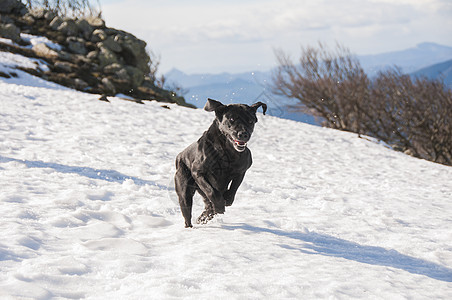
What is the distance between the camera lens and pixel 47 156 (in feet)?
28.6

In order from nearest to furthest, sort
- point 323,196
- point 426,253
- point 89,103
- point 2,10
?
point 426,253 → point 323,196 → point 89,103 → point 2,10

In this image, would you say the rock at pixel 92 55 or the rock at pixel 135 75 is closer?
the rock at pixel 135 75

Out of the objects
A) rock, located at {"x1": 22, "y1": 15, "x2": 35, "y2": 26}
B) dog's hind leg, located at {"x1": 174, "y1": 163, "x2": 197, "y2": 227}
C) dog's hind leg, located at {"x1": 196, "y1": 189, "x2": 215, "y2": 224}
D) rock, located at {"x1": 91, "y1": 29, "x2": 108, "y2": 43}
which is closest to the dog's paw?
dog's hind leg, located at {"x1": 196, "y1": 189, "x2": 215, "y2": 224}

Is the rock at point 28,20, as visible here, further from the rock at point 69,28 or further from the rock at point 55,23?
the rock at point 69,28

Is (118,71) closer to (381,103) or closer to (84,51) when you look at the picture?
(84,51)

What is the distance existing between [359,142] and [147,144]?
10639mm

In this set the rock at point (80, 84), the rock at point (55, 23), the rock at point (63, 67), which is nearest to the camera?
the rock at point (80, 84)

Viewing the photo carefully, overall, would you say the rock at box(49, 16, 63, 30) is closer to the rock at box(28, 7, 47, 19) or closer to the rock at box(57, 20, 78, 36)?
the rock at box(57, 20, 78, 36)

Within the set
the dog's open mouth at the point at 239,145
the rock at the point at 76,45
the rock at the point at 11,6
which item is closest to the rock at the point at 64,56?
the rock at the point at 76,45

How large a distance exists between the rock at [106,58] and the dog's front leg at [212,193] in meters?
28.7

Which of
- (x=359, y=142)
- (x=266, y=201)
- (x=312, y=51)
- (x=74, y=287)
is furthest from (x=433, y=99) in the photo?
(x=74, y=287)

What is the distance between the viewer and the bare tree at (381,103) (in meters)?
31.9

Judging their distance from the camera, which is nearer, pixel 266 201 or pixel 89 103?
pixel 266 201

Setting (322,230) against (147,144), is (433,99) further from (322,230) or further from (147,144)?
(322,230)
